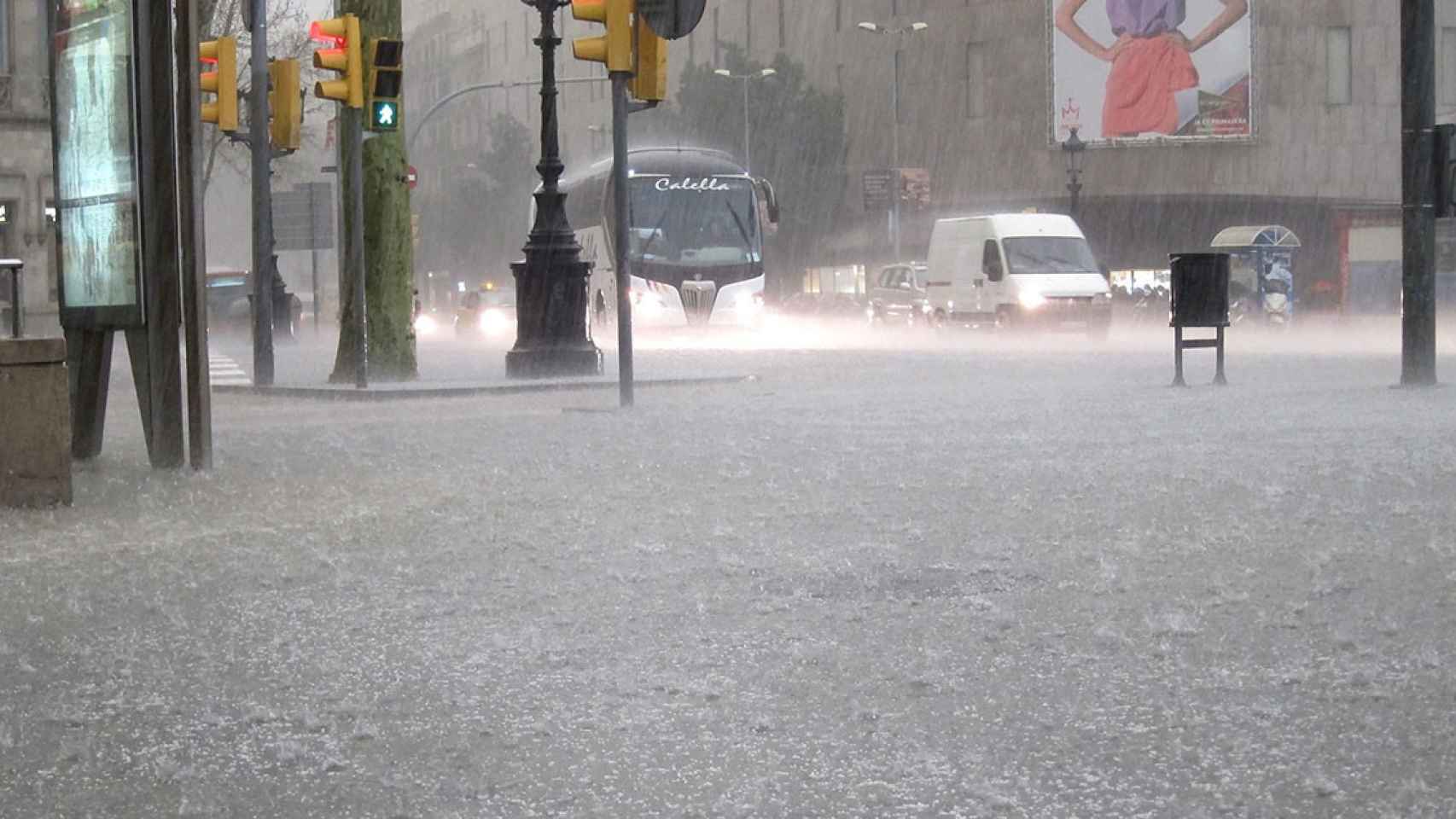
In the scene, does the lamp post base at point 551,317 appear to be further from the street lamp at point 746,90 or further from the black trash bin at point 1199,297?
the street lamp at point 746,90

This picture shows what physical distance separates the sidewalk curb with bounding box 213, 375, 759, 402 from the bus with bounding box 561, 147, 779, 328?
20.3 meters

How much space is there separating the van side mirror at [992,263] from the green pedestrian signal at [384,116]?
17256mm

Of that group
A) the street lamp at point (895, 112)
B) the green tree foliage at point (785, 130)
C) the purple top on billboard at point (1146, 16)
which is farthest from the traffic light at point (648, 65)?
the green tree foliage at point (785, 130)

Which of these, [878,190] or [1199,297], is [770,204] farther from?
[878,190]

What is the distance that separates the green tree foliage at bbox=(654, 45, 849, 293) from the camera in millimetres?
79500

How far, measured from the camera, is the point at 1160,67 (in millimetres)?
70688

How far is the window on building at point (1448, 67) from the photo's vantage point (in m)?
71.3

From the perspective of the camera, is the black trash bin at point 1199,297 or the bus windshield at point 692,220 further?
the bus windshield at point 692,220

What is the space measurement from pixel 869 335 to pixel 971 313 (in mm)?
7331

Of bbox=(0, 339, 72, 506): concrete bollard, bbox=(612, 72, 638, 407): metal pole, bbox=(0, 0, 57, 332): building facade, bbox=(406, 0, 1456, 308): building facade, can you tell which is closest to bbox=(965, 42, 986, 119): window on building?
bbox=(406, 0, 1456, 308): building facade

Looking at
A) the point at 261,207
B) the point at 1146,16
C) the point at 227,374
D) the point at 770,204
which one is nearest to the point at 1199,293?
the point at 261,207

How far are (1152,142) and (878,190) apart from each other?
9385 millimetres

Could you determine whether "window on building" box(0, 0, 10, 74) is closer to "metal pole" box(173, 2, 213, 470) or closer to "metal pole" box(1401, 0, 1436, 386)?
"metal pole" box(1401, 0, 1436, 386)

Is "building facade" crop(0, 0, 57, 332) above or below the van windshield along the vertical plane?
above
